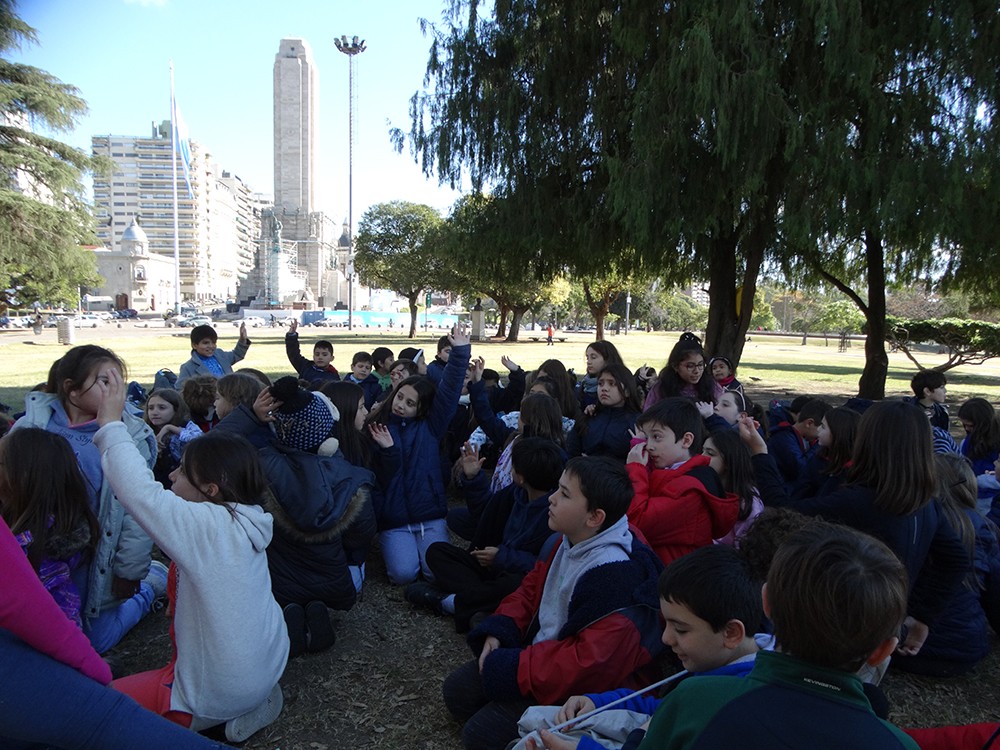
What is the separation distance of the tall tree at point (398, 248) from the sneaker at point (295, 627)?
1561 inches

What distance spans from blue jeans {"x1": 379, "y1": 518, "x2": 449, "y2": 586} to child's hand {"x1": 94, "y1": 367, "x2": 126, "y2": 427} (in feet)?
7.48

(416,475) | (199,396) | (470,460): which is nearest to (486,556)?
(470,460)

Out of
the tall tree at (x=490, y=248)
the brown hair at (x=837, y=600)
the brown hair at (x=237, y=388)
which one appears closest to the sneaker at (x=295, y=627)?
the brown hair at (x=237, y=388)

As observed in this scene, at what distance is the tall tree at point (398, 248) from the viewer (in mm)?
43062

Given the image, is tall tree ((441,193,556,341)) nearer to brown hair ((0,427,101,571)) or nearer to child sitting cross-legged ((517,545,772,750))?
brown hair ((0,427,101,571))

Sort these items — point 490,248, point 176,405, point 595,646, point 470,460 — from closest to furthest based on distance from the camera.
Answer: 1. point 595,646
2. point 470,460
3. point 176,405
4. point 490,248

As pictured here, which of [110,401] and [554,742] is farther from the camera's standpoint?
[110,401]

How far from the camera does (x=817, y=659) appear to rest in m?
1.32

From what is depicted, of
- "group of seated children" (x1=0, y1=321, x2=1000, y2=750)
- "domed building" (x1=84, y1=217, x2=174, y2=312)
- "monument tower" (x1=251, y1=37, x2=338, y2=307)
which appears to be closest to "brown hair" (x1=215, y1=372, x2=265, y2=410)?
"group of seated children" (x1=0, y1=321, x2=1000, y2=750)

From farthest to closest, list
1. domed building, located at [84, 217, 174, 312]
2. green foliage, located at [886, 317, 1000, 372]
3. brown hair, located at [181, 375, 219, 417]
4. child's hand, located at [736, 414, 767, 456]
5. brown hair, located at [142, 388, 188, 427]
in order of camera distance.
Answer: domed building, located at [84, 217, 174, 312]
green foliage, located at [886, 317, 1000, 372]
brown hair, located at [181, 375, 219, 417]
brown hair, located at [142, 388, 188, 427]
child's hand, located at [736, 414, 767, 456]

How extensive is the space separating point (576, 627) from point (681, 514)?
92 centimetres

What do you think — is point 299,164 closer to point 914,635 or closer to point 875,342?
point 875,342

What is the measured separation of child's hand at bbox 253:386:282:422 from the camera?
385cm

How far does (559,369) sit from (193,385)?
3155 millimetres
